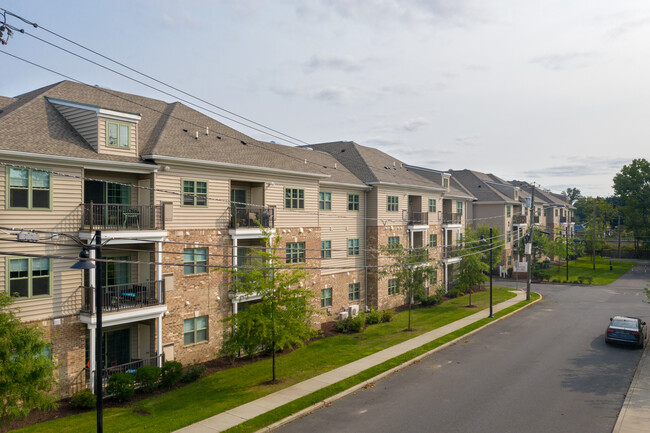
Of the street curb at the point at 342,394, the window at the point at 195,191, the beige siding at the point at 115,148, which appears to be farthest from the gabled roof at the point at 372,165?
the beige siding at the point at 115,148

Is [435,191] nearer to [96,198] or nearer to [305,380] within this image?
[305,380]

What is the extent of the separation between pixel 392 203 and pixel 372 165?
3.64 meters

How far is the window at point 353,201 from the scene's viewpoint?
115 ft

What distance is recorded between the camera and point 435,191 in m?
43.6

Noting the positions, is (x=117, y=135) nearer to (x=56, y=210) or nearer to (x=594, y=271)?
(x=56, y=210)

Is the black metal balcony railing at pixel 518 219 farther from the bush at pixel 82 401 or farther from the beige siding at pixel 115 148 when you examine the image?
the bush at pixel 82 401

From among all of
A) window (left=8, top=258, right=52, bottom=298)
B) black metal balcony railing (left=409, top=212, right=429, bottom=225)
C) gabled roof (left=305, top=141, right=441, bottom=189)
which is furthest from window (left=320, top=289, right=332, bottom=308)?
window (left=8, top=258, right=52, bottom=298)

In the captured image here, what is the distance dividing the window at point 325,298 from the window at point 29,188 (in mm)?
18694

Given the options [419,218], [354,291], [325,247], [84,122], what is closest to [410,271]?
[354,291]

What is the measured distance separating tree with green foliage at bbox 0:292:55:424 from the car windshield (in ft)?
89.1

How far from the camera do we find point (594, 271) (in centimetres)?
6488

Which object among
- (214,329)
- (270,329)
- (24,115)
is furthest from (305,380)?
(24,115)

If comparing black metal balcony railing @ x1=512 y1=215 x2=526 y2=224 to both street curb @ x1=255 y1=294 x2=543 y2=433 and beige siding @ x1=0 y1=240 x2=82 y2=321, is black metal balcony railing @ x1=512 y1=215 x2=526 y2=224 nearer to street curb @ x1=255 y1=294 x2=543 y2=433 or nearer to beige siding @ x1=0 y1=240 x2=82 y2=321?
street curb @ x1=255 y1=294 x2=543 y2=433

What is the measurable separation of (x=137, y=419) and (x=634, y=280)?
2308 inches
